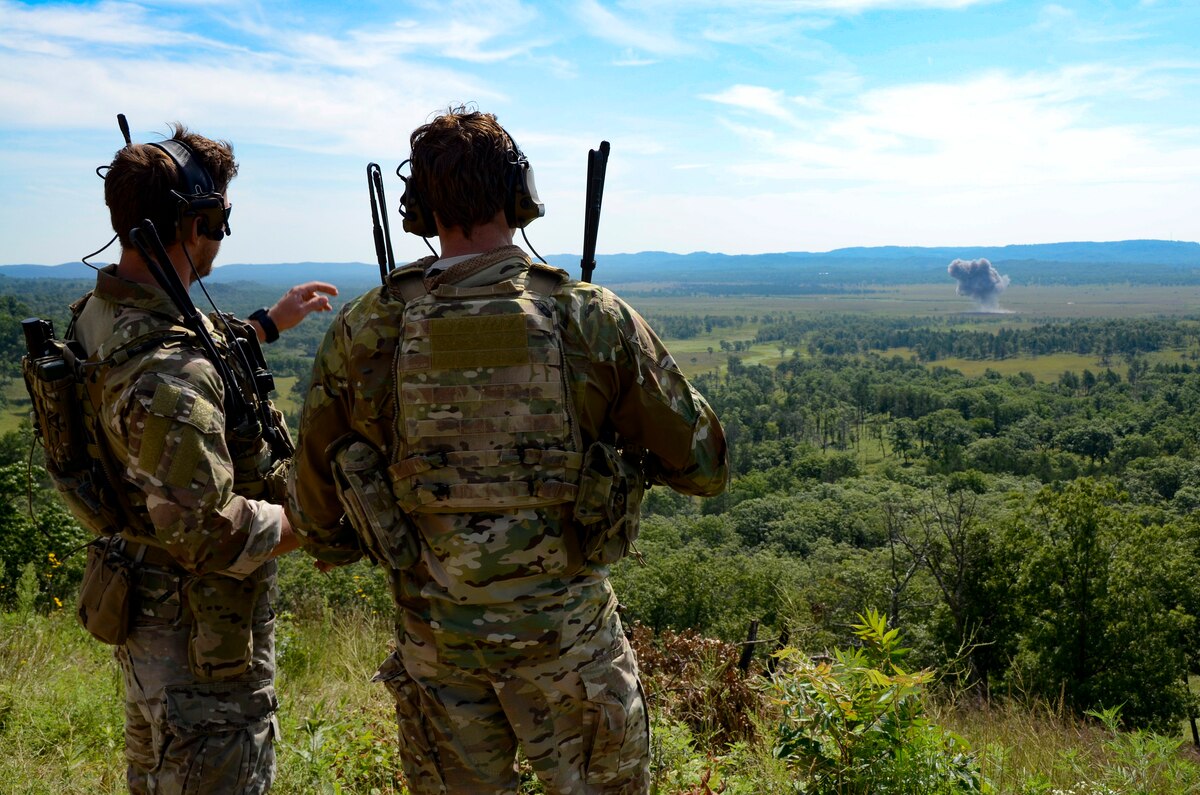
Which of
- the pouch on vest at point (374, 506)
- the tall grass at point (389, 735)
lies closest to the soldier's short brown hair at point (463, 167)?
the pouch on vest at point (374, 506)

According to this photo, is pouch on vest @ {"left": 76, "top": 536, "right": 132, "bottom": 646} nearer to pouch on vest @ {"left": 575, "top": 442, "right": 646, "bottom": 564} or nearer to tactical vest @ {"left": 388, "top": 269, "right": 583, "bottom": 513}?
tactical vest @ {"left": 388, "top": 269, "right": 583, "bottom": 513}

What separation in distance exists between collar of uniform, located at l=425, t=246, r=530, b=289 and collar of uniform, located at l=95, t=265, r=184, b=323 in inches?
34.0

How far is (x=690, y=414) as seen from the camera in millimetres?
2305

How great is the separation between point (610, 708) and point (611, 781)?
0.21 meters

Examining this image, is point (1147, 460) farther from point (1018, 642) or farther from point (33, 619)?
point (33, 619)

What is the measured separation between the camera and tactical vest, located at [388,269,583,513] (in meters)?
2.22

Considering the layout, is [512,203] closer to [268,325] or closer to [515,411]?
[515,411]

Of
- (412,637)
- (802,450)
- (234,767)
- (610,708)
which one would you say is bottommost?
(802,450)

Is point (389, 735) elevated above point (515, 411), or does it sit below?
below

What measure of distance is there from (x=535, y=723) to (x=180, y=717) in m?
1.09

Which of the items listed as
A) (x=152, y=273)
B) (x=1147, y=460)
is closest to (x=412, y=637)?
(x=152, y=273)

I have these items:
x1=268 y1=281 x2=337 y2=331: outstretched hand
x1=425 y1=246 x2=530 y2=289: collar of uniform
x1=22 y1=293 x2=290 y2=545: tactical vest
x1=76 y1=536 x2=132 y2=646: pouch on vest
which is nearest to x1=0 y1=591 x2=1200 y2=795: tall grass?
x1=76 y1=536 x2=132 y2=646: pouch on vest

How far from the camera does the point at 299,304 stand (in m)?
3.37

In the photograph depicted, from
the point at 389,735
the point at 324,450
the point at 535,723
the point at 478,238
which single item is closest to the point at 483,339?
the point at 478,238
